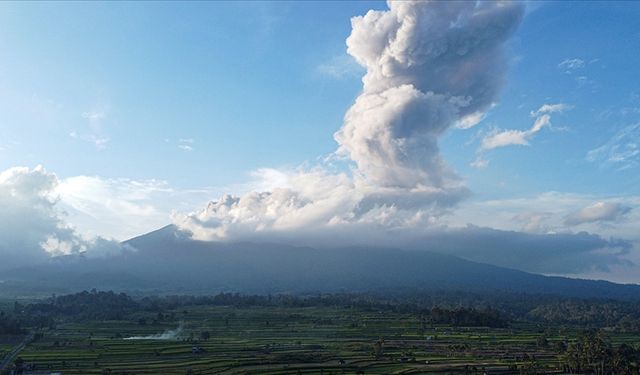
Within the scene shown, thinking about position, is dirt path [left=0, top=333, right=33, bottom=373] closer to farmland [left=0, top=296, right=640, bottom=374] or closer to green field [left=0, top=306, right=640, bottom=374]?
farmland [left=0, top=296, right=640, bottom=374]

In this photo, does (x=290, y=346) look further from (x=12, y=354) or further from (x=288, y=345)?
(x=12, y=354)

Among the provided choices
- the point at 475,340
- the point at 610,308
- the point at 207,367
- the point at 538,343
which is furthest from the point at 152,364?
the point at 610,308

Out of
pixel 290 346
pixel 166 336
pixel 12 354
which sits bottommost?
pixel 12 354

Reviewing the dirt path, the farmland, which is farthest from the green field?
the dirt path

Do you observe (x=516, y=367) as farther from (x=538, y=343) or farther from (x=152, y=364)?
(x=152, y=364)

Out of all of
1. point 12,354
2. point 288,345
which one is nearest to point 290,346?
point 288,345
